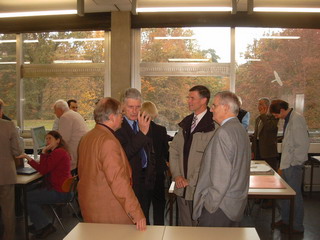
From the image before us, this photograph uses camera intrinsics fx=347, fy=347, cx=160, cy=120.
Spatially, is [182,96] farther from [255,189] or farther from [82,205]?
[82,205]

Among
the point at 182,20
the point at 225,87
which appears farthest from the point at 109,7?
the point at 225,87

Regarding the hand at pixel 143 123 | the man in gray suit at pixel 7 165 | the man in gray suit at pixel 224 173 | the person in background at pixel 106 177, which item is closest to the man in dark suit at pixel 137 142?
the hand at pixel 143 123

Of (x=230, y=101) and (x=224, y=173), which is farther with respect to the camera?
(x=230, y=101)

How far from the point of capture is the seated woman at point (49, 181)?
4.08 metres

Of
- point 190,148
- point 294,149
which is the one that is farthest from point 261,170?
point 190,148

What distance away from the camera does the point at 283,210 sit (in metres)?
4.22

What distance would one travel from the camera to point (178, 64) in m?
6.90

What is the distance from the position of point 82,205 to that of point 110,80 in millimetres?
4848

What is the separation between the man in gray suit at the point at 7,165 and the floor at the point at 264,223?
528 mm

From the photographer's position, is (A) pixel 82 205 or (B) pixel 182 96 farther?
(B) pixel 182 96

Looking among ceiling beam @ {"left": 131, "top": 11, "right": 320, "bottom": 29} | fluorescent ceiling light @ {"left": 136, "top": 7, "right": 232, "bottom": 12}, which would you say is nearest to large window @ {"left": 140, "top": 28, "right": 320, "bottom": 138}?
ceiling beam @ {"left": 131, "top": 11, "right": 320, "bottom": 29}

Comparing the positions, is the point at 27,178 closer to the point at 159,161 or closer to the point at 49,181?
the point at 49,181

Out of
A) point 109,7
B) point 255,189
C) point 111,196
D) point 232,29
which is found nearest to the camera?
point 111,196

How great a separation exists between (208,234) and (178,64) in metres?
5.17
